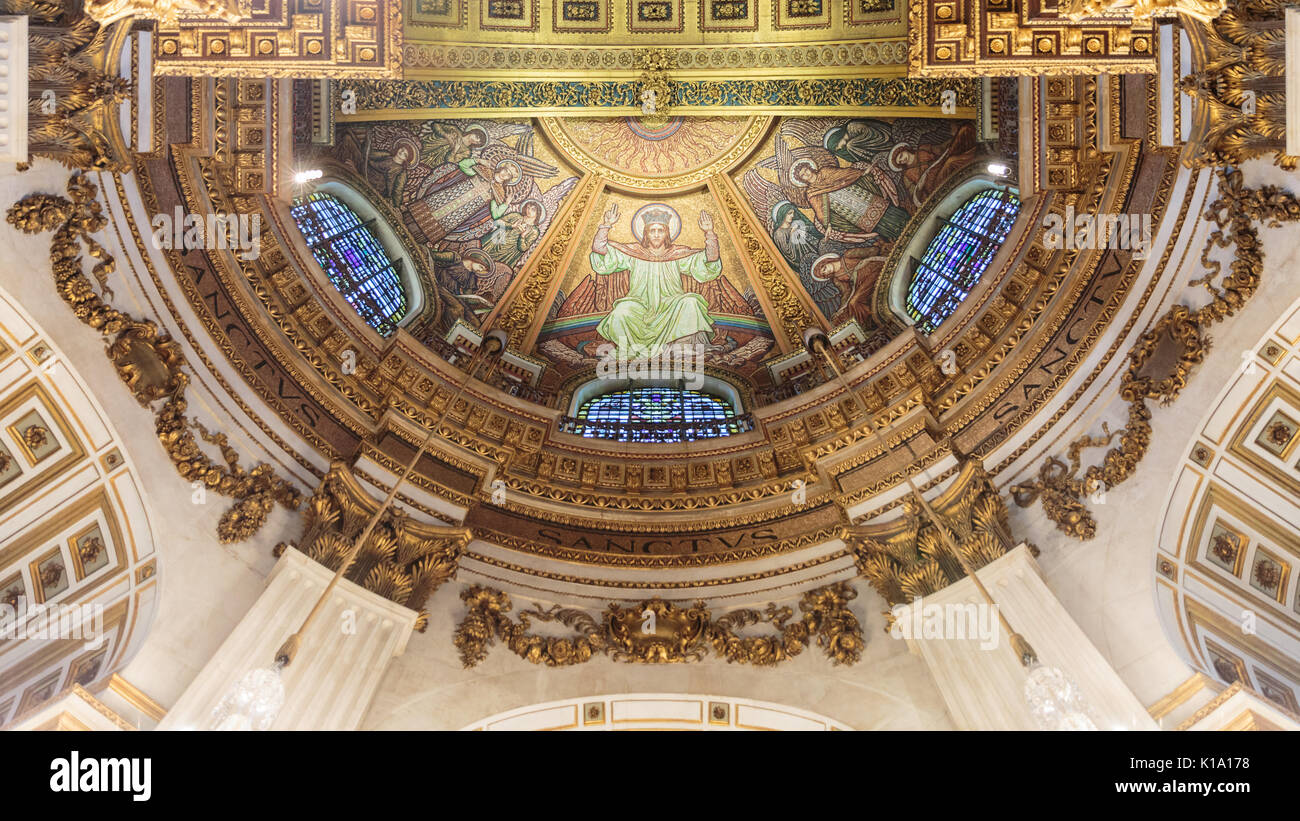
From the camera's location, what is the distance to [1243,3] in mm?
13094

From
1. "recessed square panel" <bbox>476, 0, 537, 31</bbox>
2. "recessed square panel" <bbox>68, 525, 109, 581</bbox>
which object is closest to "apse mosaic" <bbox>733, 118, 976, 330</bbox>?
"recessed square panel" <bbox>476, 0, 537, 31</bbox>

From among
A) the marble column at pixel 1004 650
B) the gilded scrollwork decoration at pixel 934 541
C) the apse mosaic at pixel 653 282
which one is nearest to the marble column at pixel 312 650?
the gilded scrollwork decoration at pixel 934 541

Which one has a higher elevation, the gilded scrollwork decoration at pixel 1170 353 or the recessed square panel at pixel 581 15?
the recessed square panel at pixel 581 15

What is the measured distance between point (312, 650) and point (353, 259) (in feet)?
23.4

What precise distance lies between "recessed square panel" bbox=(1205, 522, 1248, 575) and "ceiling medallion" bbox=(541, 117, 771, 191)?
9.67 meters

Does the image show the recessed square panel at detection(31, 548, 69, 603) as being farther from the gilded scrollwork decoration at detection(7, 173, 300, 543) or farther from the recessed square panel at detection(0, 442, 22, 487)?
the gilded scrollwork decoration at detection(7, 173, 300, 543)

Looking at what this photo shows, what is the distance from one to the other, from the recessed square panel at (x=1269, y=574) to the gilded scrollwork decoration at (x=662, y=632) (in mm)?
4661

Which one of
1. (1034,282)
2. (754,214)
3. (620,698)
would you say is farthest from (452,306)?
(1034,282)

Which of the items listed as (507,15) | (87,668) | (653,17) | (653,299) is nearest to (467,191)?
(507,15)

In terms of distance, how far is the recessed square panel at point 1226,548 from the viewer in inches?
621

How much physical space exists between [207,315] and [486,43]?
21.5ft

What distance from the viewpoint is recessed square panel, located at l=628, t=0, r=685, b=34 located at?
814 inches

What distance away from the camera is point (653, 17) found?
2072 cm

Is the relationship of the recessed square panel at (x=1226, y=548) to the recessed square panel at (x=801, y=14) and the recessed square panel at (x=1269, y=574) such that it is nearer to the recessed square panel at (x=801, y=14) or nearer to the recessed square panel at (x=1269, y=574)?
the recessed square panel at (x=1269, y=574)
